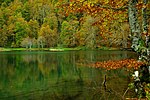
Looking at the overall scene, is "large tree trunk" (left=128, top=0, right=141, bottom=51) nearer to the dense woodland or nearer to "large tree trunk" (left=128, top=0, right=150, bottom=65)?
"large tree trunk" (left=128, top=0, right=150, bottom=65)

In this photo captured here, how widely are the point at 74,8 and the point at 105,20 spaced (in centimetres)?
187

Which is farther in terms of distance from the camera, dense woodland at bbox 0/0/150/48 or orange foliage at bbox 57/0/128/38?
dense woodland at bbox 0/0/150/48

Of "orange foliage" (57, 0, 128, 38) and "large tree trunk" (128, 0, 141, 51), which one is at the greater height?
"orange foliage" (57, 0, 128, 38)

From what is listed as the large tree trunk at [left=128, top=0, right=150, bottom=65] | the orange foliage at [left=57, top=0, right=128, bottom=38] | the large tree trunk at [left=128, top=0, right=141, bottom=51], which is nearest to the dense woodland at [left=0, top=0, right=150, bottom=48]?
the orange foliage at [left=57, top=0, right=128, bottom=38]

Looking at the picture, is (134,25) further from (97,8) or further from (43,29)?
(43,29)

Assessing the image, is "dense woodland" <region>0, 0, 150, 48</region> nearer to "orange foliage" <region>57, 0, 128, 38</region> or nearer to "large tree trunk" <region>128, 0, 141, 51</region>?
"orange foliage" <region>57, 0, 128, 38</region>

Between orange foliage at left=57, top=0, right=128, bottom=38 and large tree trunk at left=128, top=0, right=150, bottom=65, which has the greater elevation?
orange foliage at left=57, top=0, right=128, bottom=38

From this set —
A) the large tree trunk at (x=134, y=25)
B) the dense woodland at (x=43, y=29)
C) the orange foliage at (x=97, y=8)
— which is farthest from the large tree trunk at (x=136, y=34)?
the dense woodland at (x=43, y=29)

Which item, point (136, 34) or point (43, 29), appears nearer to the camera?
point (136, 34)

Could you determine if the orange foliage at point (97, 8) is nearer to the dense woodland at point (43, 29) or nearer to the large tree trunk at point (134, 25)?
the large tree trunk at point (134, 25)

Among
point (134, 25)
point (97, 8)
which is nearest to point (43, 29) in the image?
point (97, 8)

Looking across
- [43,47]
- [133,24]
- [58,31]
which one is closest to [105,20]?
[133,24]

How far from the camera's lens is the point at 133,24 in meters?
9.15

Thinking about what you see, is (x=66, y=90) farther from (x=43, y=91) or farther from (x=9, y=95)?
(x=9, y=95)
